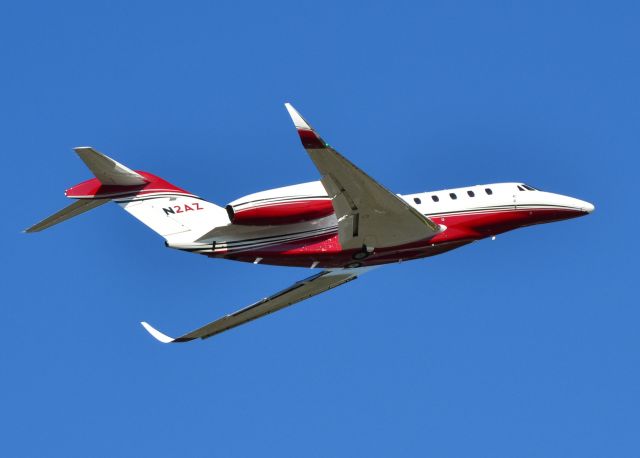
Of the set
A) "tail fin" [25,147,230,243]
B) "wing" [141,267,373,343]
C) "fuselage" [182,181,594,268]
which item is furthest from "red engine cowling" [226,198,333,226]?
"wing" [141,267,373,343]

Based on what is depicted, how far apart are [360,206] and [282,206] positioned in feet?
6.56

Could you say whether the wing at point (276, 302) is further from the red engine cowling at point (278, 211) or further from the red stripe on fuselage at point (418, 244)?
the red engine cowling at point (278, 211)

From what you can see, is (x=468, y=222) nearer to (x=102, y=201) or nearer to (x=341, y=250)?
(x=341, y=250)

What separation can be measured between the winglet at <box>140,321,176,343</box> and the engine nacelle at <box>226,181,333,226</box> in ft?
21.7

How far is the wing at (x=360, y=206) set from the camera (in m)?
31.1

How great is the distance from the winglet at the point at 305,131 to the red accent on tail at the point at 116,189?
7.02m

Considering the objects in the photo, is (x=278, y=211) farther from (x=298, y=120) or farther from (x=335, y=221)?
(x=298, y=120)

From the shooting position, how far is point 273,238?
1390 inches

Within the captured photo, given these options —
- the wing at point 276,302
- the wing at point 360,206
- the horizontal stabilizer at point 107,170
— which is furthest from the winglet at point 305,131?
the wing at point 276,302

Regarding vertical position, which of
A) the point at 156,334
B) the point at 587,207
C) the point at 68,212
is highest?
the point at 587,207

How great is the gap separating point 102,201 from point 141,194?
3.65 ft

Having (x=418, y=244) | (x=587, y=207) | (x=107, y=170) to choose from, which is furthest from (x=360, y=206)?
(x=587, y=207)

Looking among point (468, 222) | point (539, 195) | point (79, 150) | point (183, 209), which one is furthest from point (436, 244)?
point (79, 150)

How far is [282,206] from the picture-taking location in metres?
34.1
